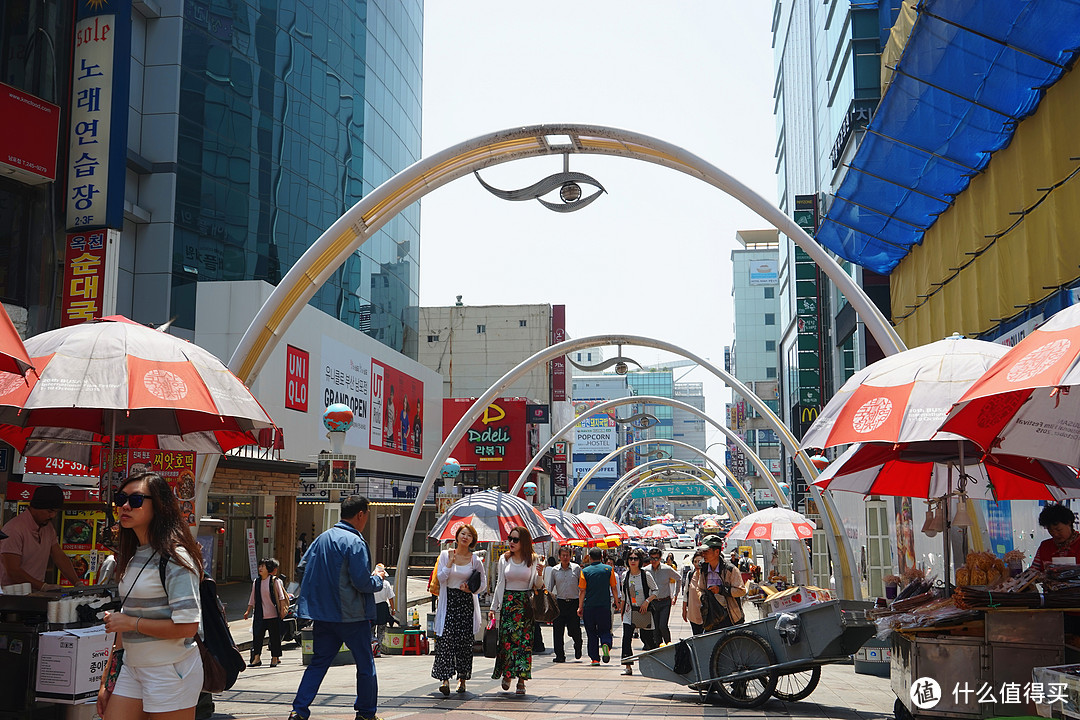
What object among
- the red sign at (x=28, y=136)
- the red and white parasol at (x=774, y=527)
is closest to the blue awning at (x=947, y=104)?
the red and white parasol at (x=774, y=527)

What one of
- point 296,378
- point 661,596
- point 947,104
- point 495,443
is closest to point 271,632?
point 661,596

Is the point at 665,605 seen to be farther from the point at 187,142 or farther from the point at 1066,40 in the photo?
the point at 187,142

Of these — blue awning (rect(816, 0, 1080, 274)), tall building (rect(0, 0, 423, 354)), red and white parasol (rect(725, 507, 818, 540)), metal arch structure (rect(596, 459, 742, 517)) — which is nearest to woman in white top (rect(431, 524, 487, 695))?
tall building (rect(0, 0, 423, 354))

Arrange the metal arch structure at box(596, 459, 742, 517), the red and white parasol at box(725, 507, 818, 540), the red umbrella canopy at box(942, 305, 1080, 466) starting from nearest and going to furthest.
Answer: the red umbrella canopy at box(942, 305, 1080, 466)
the red and white parasol at box(725, 507, 818, 540)
the metal arch structure at box(596, 459, 742, 517)

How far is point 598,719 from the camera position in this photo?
363 inches

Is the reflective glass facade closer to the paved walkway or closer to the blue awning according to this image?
the blue awning

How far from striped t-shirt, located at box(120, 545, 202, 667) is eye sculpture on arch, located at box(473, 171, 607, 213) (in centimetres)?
848

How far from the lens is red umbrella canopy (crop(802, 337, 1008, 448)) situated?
7.88 m

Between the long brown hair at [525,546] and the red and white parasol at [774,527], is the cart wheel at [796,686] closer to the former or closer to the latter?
the long brown hair at [525,546]

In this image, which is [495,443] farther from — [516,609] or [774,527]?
[516,609]

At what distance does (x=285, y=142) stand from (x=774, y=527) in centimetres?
2184

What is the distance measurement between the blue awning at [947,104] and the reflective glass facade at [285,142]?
61.5ft


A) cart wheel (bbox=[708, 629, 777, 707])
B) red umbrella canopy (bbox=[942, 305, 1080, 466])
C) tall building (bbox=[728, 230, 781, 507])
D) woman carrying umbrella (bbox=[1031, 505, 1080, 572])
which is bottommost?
cart wheel (bbox=[708, 629, 777, 707])

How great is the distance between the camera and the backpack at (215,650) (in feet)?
18.5
